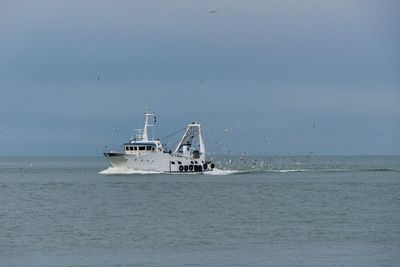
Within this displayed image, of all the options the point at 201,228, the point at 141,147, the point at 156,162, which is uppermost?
the point at 141,147

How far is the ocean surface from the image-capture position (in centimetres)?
Result: 4472

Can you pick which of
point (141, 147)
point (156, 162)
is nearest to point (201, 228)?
point (141, 147)

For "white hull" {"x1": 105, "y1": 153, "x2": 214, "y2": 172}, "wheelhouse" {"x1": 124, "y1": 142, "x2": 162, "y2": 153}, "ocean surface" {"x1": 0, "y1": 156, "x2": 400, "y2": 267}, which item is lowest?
"ocean surface" {"x1": 0, "y1": 156, "x2": 400, "y2": 267}

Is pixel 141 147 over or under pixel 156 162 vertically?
over

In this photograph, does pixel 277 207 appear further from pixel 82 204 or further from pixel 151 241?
pixel 151 241

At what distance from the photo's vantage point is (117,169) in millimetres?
142625

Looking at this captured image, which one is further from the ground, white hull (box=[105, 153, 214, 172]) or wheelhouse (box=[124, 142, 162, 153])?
wheelhouse (box=[124, 142, 162, 153])

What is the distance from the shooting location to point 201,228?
59500mm

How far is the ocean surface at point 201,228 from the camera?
147 feet

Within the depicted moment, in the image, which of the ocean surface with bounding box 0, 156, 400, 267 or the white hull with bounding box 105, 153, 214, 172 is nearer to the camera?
the ocean surface with bounding box 0, 156, 400, 267

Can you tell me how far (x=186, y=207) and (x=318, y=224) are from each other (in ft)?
65.8

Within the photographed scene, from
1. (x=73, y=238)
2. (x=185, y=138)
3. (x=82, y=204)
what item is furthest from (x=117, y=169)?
(x=73, y=238)

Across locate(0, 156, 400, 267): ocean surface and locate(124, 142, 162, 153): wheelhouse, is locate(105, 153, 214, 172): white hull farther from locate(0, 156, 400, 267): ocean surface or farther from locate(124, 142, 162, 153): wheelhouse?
locate(0, 156, 400, 267): ocean surface

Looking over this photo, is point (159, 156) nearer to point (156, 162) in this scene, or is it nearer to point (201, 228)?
point (156, 162)
